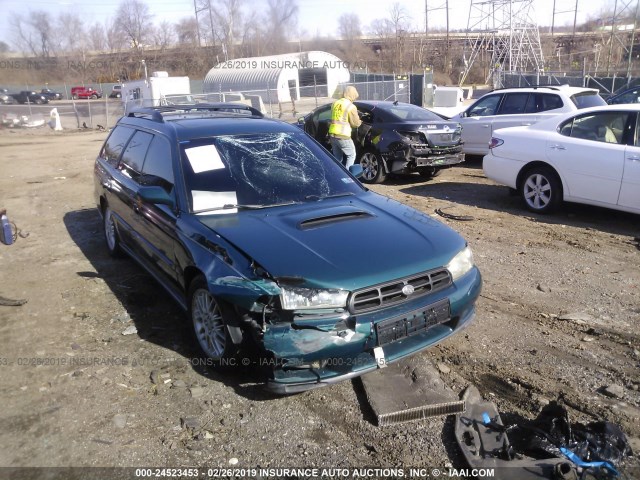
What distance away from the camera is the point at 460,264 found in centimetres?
369

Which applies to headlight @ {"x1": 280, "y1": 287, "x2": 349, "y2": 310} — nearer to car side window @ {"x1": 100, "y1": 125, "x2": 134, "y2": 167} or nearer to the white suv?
car side window @ {"x1": 100, "y1": 125, "x2": 134, "y2": 167}

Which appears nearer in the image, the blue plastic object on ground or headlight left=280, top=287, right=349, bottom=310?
the blue plastic object on ground

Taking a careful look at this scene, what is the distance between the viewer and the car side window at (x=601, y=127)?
677 cm

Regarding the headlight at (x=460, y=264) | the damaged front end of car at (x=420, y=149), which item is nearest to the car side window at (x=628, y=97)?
the damaged front end of car at (x=420, y=149)

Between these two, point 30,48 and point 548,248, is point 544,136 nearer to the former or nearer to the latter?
point 548,248

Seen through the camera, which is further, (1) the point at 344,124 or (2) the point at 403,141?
(2) the point at 403,141

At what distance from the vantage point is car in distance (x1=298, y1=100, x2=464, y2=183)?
32.1 ft

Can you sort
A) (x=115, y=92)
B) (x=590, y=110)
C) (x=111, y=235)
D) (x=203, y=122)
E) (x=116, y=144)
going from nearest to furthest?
(x=203, y=122) → (x=116, y=144) → (x=111, y=235) → (x=590, y=110) → (x=115, y=92)

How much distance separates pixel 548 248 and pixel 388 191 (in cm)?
→ 376

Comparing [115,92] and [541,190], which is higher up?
[115,92]

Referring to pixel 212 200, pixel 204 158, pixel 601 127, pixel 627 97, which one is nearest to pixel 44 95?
pixel 627 97

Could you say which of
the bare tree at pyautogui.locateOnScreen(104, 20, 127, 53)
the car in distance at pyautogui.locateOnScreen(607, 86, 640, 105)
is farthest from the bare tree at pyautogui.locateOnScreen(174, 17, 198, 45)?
the car in distance at pyautogui.locateOnScreen(607, 86, 640, 105)

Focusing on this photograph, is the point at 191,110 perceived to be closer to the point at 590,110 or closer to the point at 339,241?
the point at 339,241

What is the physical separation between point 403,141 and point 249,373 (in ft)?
23.4
